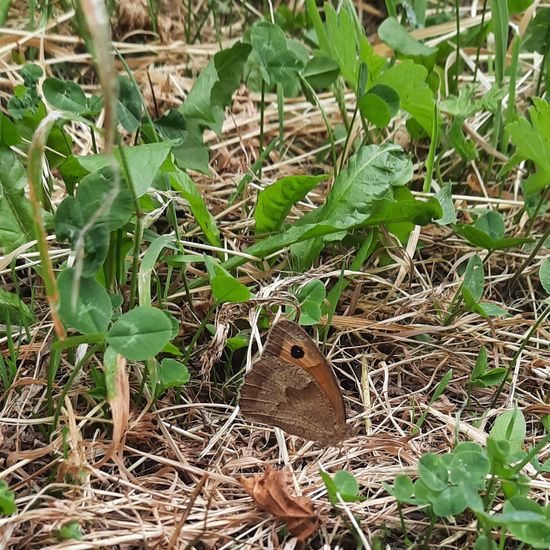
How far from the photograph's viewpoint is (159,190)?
1.91 m

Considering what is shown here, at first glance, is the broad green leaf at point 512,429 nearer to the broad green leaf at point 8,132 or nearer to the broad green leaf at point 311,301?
the broad green leaf at point 311,301

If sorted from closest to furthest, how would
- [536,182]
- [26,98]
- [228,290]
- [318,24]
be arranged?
[228,290] < [26,98] < [536,182] < [318,24]

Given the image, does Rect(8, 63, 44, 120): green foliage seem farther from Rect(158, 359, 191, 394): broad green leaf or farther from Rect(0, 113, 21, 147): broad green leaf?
Rect(158, 359, 191, 394): broad green leaf

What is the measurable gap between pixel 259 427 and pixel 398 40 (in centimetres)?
131

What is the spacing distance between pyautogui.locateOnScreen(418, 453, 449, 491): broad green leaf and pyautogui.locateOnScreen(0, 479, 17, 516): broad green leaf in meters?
0.71

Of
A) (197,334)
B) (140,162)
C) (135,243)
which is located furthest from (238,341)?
(140,162)

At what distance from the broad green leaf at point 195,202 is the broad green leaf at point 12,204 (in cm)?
34

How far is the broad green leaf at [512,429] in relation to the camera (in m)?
1.61

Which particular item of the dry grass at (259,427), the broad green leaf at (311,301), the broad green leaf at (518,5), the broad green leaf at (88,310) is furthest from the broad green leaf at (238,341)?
the broad green leaf at (518,5)

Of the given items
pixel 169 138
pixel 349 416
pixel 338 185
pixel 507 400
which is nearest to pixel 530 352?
pixel 507 400

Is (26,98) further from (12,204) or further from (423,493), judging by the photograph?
(423,493)

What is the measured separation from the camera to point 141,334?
1424 mm

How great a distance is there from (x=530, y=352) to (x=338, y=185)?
63 centimetres

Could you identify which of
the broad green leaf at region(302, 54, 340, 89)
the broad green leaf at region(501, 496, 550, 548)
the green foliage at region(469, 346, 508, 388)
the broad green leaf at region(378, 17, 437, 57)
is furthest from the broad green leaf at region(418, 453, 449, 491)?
the broad green leaf at region(378, 17, 437, 57)
